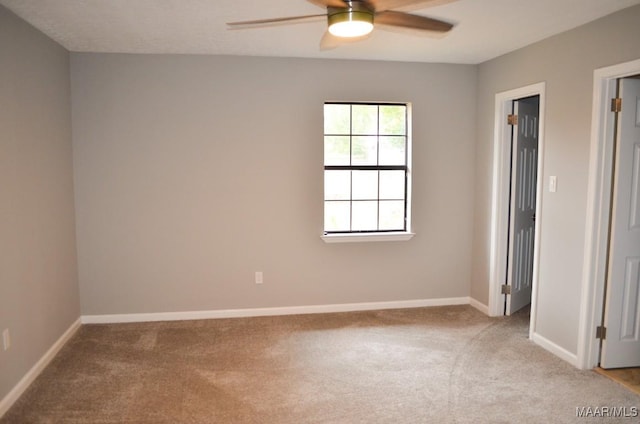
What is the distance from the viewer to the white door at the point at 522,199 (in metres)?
4.25

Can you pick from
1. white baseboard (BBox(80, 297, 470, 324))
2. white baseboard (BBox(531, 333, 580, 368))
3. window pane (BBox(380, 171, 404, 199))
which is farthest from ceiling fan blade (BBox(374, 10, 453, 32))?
white baseboard (BBox(80, 297, 470, 324))

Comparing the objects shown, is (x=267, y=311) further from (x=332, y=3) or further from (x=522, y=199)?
(x=332, y=3)

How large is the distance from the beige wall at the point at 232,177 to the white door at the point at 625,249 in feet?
5.40

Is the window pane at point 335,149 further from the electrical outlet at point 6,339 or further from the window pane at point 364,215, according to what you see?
the electrical outlet at point 6,339

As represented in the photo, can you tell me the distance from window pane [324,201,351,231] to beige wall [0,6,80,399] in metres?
2.28

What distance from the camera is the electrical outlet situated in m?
2.77

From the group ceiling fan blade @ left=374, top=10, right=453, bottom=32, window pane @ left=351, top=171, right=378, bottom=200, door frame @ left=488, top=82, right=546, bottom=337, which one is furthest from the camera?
window pane @ left=351, top=171, right=378, bottom=200

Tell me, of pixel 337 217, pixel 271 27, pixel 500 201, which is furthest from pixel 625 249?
pixel 271 27

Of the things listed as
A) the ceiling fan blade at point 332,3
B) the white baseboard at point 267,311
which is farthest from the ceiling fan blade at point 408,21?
Answer: the white baseboard at point 267,311

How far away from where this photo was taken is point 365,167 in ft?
14.8

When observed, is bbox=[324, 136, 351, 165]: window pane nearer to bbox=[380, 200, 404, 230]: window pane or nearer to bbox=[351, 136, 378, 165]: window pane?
bbox=[351, 136, 378, 165]: window pane

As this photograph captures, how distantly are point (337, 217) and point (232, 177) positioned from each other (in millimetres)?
1079

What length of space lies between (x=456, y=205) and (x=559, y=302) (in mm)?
1440

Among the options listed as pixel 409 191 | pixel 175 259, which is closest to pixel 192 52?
pixel 175 259
